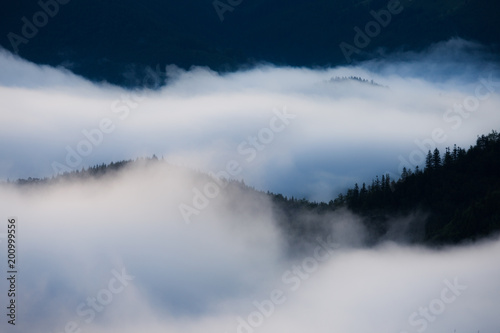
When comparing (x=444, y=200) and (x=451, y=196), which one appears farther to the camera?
(x=451, y=196)

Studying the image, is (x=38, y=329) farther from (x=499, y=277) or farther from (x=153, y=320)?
(x=499, y=277)

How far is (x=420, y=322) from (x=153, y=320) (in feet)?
180

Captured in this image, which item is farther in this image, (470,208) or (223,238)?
(223,238)

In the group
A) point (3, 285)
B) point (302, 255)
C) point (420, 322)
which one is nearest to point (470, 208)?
point (420, 322)

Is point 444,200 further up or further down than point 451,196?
further down

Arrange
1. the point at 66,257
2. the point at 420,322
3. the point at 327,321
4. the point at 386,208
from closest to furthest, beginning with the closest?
the point at 420,322 < the point at 327,321 < the point at 386,208 < the point at 66,257

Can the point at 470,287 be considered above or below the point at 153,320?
above

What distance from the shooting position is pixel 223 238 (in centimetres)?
19750

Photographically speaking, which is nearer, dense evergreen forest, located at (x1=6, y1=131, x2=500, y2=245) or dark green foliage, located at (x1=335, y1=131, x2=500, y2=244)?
dark green foliage, located at (x1=335, y1=131, x2=500, y2=244)

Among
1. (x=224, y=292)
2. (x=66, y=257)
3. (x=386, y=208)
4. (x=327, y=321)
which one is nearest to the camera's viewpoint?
(x=327, y=321)

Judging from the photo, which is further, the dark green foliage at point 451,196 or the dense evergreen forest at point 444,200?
the dense evergreen forest at point 444,200

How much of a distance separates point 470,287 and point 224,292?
54.4 m

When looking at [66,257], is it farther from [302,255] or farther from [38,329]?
[302,255]

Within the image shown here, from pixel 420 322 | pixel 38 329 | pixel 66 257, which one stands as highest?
pixel 420 322
